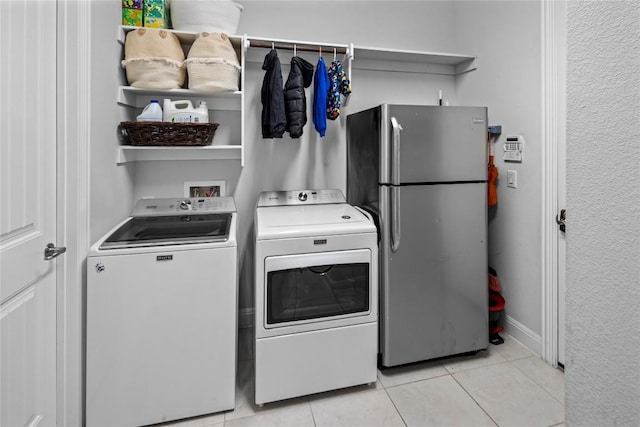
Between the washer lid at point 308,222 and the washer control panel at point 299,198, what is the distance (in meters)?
0.09

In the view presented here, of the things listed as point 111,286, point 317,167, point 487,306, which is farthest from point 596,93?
point 317,167

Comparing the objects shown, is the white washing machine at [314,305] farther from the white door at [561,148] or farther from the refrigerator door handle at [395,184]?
the white door at [561,148]

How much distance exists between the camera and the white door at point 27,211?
1131 millimetres

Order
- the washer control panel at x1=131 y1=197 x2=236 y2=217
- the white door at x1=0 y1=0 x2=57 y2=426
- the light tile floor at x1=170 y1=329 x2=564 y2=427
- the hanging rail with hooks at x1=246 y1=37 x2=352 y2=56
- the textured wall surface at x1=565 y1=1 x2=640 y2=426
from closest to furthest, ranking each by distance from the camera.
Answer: the textured wall surface at x1=565 y1=1 x2=640 y2=426 < the white door at x1=0 y1=0 x2=57 y2=426 < the light tile floor at x1=170 y1=329 x2=564 y2=427 < the washer control panel at x1=131 y1=197 x2=236 y2=217 < the hanging rail with hooks at x1=246 y1=37 x2=352 y2=56

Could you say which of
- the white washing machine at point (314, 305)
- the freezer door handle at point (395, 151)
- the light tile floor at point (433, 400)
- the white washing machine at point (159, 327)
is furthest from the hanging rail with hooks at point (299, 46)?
the light tile floor at point (433, 400)

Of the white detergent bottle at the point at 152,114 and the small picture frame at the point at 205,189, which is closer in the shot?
the white detergent bottle at the point at 152,114

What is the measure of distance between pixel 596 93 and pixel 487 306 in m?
1.98

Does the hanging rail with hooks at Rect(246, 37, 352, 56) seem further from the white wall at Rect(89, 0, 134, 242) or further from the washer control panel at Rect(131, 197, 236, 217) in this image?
the washer control panel at Rect(131, 197, 236, 217)

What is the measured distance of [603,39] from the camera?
565mm

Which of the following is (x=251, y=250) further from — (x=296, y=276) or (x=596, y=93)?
(x=596, y=93)

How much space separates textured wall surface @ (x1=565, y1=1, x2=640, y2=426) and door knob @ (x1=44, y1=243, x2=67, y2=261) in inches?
65.7

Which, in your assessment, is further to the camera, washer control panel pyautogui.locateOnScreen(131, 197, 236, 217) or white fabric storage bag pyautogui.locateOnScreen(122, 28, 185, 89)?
washer control panel pyautogui.locateOnScreen(131, 197, 236, 217)

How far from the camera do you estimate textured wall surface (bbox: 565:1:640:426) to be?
531 millimetres

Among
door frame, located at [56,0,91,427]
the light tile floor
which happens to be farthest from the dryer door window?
door frame, located at [56,0,91,427]
